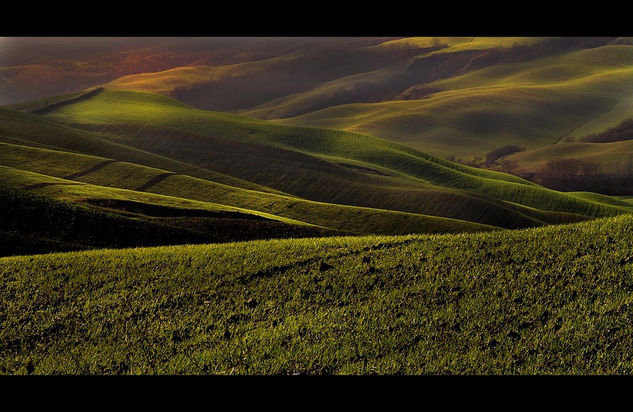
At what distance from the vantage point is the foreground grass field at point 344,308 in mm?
14289

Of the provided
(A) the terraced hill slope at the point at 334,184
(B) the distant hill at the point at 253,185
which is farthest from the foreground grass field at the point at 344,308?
(A) the terraced hill slope at the point at 334,184

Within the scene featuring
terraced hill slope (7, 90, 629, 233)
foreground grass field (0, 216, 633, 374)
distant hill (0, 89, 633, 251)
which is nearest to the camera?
foreground grass field (0, 216, 633, 374)

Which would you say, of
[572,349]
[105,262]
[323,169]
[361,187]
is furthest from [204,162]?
[572,349]

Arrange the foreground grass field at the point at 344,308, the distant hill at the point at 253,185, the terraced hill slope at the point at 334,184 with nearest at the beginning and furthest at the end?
the foreground grass field at the point at 344,308 < the distant hill at the point at 253,185 < the terraced hill slope at the point at 334,184

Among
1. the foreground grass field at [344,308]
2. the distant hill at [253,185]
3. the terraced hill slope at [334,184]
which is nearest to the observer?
the foreground grass field at [344,308]

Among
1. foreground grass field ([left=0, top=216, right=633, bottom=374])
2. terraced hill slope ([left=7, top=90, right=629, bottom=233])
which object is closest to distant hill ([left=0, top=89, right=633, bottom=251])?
terraced hill slope ([left=7, top=90, right=629, bottom=233])

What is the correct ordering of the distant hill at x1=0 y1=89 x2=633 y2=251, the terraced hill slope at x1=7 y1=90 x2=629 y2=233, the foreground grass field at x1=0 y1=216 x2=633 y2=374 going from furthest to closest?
1. the terraced hill slope at x1=7 y1=90 x2=629 y2=233
2. the distant hill at x1=0 y1=89 x2=633 y2=251
3. the foreground grass field at x1=0 y1=216 x2=633 y2=374

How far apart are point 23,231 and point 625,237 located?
3570 centimetres

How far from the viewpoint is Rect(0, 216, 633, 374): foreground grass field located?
14289mm

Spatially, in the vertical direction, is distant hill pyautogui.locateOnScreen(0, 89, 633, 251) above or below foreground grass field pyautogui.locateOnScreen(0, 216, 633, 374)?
below

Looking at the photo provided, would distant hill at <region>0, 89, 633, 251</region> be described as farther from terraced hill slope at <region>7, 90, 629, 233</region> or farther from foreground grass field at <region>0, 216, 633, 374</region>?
foreground grass field at <region>0, 216, 633, 374</region>

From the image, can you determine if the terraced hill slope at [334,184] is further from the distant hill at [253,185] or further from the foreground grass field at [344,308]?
the foreground grass field at [344,308]

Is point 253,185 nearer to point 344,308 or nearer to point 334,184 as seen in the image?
point 334,184

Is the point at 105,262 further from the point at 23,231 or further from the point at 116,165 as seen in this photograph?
the point at 116,165
